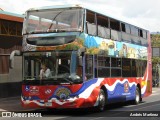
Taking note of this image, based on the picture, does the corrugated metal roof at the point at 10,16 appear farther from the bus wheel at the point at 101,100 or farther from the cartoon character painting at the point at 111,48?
the bus wheel at the point at 101,100

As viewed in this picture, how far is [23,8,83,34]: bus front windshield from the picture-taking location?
15461mm

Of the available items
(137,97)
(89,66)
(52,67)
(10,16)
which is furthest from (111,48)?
(10,16)

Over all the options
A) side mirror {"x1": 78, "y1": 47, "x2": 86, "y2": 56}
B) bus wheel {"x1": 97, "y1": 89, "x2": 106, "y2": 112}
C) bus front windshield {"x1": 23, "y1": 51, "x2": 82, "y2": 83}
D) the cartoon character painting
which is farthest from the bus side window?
the cartoon character painting

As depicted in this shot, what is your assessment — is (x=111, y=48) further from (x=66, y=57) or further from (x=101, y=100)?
(x=66, y=57)

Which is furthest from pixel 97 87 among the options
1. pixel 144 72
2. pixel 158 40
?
pixel 158 40

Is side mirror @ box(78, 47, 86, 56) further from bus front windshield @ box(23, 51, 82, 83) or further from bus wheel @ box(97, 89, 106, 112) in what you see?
bus wheel @ box(97, 89, 106, 112)

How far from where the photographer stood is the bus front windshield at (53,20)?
15461 millimetres

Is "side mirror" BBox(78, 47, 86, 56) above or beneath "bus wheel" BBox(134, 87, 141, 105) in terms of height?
above

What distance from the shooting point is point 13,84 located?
76.8ft

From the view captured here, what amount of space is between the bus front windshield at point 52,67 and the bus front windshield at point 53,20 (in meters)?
0.98

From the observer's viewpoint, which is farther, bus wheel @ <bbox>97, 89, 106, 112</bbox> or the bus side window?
bus wheel @ <bbox>97, 89, 106, 112</bbox>

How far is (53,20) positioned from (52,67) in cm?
191

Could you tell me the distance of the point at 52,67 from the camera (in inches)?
603

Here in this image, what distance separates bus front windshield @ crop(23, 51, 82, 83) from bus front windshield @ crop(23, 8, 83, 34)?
0.98 meters
